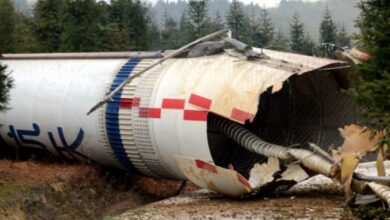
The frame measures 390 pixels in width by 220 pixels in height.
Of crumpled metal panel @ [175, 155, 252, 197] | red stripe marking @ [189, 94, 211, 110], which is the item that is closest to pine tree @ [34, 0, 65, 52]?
red stripe marking @ [189, 94, 211, 110]

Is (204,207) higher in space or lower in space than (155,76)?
lower

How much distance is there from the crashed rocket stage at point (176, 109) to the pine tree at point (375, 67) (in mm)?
1672

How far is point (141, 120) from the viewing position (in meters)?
11.9

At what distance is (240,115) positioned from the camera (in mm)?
10531

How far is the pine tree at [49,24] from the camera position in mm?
31422

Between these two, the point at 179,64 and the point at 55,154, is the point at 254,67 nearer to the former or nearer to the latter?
the point at 179,64

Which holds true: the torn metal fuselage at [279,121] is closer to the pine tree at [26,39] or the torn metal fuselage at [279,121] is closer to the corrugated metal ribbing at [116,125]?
the corrugated metal ribbing at [116,125]

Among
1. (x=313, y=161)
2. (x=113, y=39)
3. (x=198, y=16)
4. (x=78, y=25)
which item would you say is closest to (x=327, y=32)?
(x=198, y=16)

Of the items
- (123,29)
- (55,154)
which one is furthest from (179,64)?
(123,29)

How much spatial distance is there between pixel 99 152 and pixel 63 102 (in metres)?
1.39

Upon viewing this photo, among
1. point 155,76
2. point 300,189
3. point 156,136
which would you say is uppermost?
point 155,76

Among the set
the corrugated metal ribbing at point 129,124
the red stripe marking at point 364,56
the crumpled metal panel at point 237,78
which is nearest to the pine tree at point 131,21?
the corrugated metal ribbing at point 129,124

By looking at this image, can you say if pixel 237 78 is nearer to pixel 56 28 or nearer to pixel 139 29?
pixel 56 28

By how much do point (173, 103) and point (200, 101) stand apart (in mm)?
635
